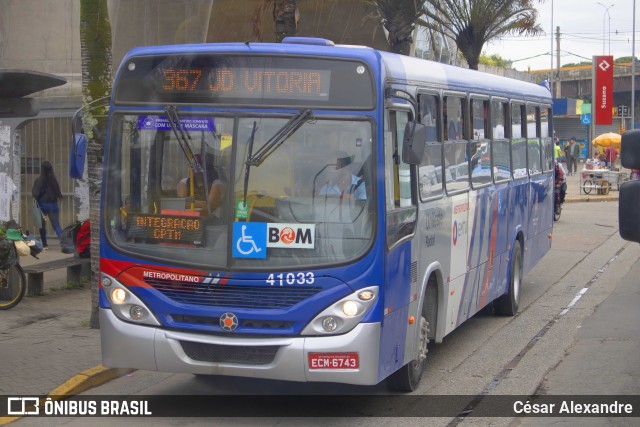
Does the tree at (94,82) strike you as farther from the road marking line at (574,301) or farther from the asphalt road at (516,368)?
the road marking line at (574,301)

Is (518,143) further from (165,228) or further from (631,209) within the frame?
(631,209)

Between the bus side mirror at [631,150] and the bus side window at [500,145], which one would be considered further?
the bus side window at [500,145]

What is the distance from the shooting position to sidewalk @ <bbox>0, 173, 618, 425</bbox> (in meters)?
8.36

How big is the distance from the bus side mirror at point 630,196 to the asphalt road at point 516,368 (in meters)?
2.47

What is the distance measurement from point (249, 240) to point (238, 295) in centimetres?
42

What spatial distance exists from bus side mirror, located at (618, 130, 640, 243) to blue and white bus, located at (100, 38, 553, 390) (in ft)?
6.68

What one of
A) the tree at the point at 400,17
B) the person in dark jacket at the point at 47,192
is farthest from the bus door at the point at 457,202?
the person in dark jacket at the point at 47,192

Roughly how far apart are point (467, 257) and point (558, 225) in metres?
16.1

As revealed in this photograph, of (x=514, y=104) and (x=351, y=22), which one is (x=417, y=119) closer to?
(x=514, y=104)

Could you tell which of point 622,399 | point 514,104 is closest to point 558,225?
point 514,104

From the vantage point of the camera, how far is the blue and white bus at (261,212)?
6875 mm

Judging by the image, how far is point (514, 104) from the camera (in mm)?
12453

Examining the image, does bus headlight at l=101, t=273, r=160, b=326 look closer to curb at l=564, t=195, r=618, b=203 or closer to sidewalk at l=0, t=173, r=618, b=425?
sidewalk at l=0, t=173, r=618, b=425

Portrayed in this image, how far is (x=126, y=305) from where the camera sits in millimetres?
7266
